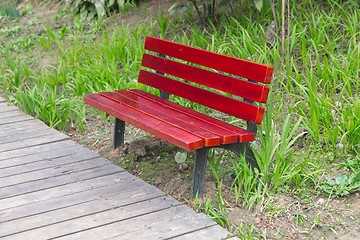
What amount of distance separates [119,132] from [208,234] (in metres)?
1.55

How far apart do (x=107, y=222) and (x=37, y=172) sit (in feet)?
3.33

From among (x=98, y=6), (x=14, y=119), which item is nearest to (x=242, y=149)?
(x=14, y=119)

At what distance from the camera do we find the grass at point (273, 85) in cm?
421

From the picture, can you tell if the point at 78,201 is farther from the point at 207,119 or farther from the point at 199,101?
the point at 199,101

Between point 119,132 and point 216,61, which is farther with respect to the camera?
point 119,132

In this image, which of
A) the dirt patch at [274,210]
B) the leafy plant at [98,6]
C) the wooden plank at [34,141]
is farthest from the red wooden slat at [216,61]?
the leafy plant at [98,6]

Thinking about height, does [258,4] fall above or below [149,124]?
above

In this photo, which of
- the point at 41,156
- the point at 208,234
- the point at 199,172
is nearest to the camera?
the point at 208,234

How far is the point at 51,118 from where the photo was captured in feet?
18.9

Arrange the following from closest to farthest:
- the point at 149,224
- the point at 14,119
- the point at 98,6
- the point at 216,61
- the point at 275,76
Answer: the point at 149,224 < the point at 216,61 < the point at 275,76 < the point at 14,119 < the point at 98,6

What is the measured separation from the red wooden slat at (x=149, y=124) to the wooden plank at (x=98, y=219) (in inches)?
16.8

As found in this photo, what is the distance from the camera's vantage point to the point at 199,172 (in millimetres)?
4102

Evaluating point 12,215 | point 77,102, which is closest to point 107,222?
point 12,215

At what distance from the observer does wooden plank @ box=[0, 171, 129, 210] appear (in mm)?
4148
